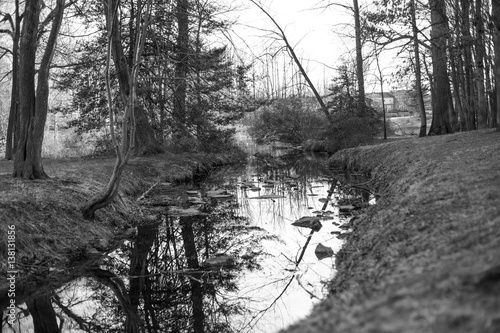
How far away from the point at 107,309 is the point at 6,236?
1.63 m

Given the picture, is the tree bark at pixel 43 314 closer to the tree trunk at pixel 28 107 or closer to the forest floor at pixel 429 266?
the forest floor at pixel 429 266

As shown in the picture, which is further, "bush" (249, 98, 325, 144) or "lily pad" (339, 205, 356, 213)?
"bush" (249, 98, 325, 144)

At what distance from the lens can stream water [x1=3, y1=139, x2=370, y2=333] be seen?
14.7ft

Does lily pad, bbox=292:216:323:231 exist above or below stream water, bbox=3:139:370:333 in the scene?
above

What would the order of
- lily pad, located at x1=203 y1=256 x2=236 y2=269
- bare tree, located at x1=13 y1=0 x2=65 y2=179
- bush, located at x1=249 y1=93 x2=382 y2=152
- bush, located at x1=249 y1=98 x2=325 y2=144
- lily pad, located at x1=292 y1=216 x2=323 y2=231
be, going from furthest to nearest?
bush, located at x1=249 y1=98 x2=325 y2=144 < bush, located at x1=249 y1=93 x2=382 y2=152 < bare tree, located at x1=13 y1=0 x2=65 y2=179 < lily pad, located at x1=292 y1=216 x2=323 y2=231 < lily pad, located at x1=203 y1=256 x2=236 y2=269

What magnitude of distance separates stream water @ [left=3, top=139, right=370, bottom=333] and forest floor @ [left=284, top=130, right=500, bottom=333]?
0.61 metres


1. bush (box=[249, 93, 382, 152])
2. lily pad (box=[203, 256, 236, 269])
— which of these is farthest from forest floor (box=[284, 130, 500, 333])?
bush (box=[249, 93, 382, 152])

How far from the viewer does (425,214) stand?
14.5 ft

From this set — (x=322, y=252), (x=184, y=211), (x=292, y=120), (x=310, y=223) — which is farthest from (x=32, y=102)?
(x=292, y=120)

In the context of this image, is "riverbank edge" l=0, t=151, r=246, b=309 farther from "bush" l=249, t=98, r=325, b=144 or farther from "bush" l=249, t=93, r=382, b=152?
"bush" l=249, t=98, r=325, b=144

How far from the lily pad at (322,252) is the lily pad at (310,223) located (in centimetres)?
153

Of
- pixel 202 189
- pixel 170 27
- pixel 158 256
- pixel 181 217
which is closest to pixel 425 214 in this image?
pixel 158 256

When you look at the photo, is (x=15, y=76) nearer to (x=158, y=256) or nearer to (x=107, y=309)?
(x=158, y=256)

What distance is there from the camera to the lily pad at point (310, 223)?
7.82 meters
